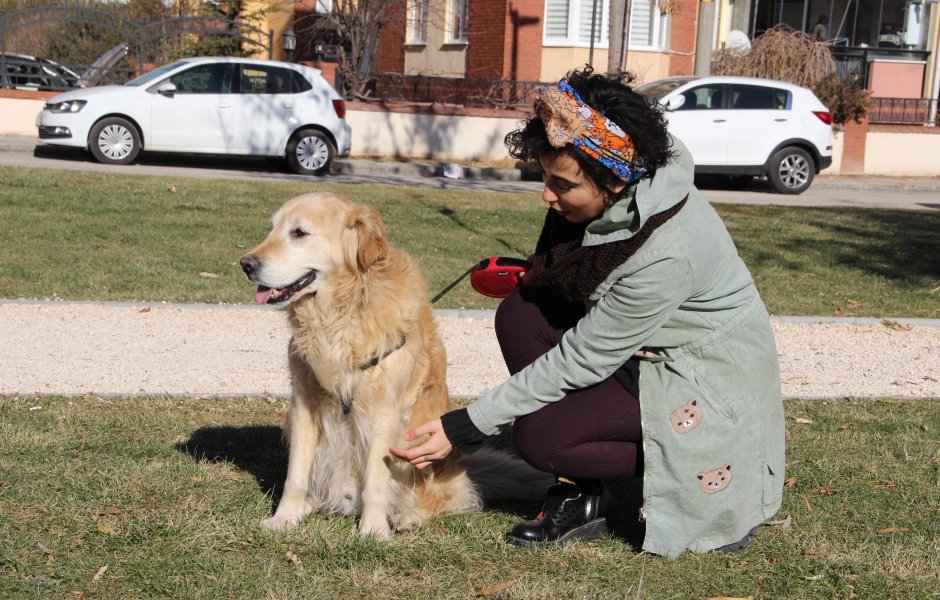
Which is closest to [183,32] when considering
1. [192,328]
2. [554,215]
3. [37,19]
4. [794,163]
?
[37,19]

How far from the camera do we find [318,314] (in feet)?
12.0

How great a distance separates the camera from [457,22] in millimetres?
26141

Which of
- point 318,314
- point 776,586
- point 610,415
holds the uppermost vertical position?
point 318,314

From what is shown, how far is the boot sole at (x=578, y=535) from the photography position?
3.73 metres

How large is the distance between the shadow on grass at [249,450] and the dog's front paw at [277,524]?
12.4 inches

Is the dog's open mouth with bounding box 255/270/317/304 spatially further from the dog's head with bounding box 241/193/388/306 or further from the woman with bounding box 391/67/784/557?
the woman with bounding box 391/67/784/557

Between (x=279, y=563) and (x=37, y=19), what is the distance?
19.4 meters

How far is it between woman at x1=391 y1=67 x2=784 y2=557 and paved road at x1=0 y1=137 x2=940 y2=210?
37.4 ft

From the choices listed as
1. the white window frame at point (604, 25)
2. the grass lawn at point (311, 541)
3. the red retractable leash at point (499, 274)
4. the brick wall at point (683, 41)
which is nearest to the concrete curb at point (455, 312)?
A: the grass lawn at point (311, 541)

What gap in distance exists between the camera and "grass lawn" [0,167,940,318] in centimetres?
796

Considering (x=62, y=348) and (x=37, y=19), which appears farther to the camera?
(x=37, y=19)

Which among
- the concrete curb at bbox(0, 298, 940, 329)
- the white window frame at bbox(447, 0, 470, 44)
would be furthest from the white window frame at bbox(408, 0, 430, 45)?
the concrete curb at bbox(0, 298, 940, 329)

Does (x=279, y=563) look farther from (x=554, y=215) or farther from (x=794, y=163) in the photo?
(x=794, y=163)

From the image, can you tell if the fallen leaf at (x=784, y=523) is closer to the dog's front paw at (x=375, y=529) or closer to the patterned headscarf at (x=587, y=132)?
the dog's front paw at (x=375, y=529)
